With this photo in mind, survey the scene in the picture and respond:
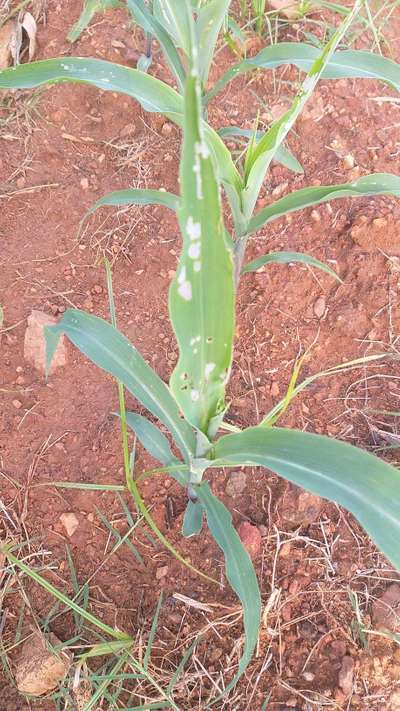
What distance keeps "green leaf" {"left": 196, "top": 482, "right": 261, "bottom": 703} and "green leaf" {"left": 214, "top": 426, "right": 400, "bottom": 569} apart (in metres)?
0.15

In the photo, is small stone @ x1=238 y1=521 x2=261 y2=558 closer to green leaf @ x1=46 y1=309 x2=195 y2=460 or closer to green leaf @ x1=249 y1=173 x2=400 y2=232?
green leaf @ x1=46 y1=309 x2=195 y2=460

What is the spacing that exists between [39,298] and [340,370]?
0.62 meters

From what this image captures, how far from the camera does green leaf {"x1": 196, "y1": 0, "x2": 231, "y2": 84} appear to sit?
978 millimetres

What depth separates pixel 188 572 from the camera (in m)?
0.98

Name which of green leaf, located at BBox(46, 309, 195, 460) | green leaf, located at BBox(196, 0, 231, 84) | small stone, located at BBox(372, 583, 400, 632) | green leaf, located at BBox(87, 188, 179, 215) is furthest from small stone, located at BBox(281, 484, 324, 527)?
green leaf, located at BBox(196, 0, 231, 84)

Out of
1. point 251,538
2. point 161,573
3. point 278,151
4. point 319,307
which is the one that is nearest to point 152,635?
point 161,573

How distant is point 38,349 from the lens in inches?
44.9

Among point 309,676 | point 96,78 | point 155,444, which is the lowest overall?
point 309,676

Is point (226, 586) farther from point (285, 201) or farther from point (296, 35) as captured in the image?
point (296, 35)

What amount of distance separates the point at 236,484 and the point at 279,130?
23.2 inches

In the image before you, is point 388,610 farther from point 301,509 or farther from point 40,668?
point 40,668

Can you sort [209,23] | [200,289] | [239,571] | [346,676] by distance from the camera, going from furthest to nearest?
1. [209,23]
2. [346,676]
3. [239,571]
4. [200,289]

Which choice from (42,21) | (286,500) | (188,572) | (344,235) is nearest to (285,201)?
(344,235)

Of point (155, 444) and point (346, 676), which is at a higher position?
point (155, 444)
